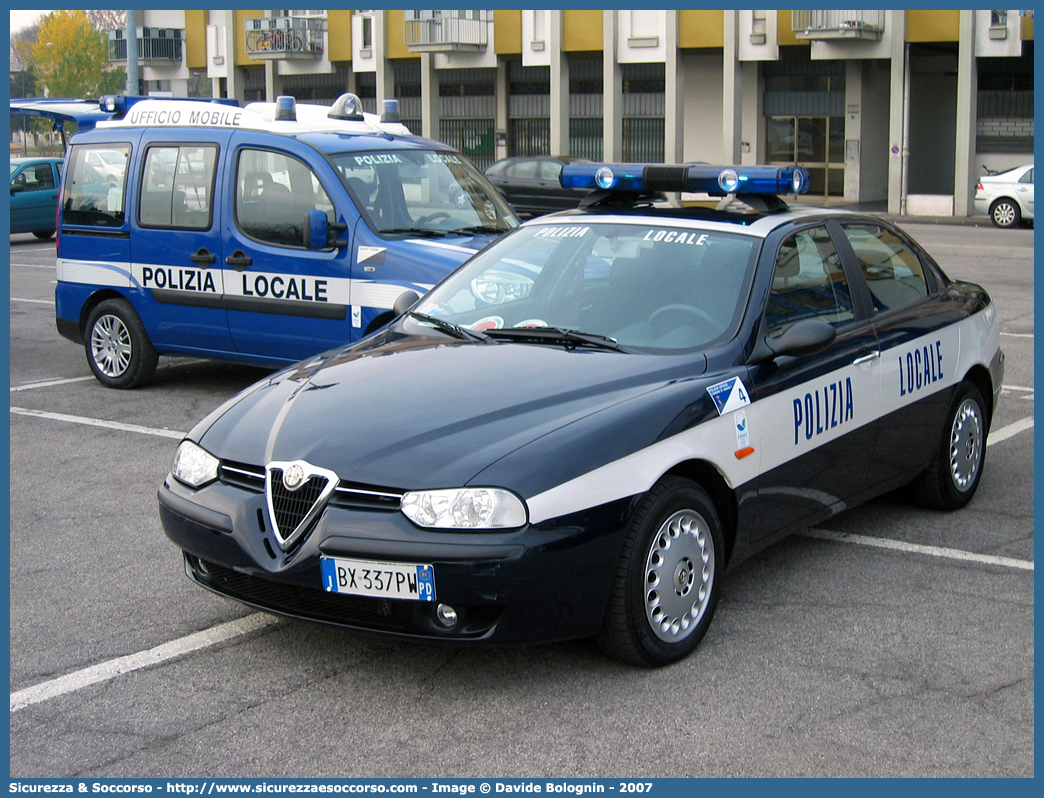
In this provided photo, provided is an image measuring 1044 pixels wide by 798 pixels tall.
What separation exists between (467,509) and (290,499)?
62 cm

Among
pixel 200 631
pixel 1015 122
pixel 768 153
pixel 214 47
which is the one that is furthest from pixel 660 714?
pixel 214 47

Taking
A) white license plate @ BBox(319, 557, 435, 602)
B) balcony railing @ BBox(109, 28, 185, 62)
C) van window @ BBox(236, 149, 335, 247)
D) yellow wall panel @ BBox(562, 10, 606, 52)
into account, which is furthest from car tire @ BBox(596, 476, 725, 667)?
balcony railing @ BBox(109, 28, 185, 62)

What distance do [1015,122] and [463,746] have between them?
3420 cm

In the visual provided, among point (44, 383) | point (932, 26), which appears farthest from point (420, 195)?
point (932, 26)

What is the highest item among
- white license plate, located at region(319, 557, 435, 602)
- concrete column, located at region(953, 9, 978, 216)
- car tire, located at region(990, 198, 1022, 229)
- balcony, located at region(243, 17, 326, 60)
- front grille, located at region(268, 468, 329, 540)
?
balcony, located at region(243, 17, 326, 60)

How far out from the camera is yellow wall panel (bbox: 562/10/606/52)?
39031mm

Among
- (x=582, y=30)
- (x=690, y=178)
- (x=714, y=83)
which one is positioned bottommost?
(x=690, y=178)

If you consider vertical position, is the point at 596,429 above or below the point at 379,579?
above

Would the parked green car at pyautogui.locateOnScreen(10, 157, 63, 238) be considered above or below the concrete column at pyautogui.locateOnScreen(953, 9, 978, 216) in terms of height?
below

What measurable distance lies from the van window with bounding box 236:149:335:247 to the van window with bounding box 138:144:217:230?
0.95 feet

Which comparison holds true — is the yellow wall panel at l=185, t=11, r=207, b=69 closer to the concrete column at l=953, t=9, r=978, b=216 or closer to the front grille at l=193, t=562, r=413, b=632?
the concrete column at l=953, t=9, r=978, b=216

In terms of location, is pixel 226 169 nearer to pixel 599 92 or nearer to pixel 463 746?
pixel 463 746

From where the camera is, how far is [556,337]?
496 centimetres

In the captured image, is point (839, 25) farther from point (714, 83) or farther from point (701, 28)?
point (714, 83)
